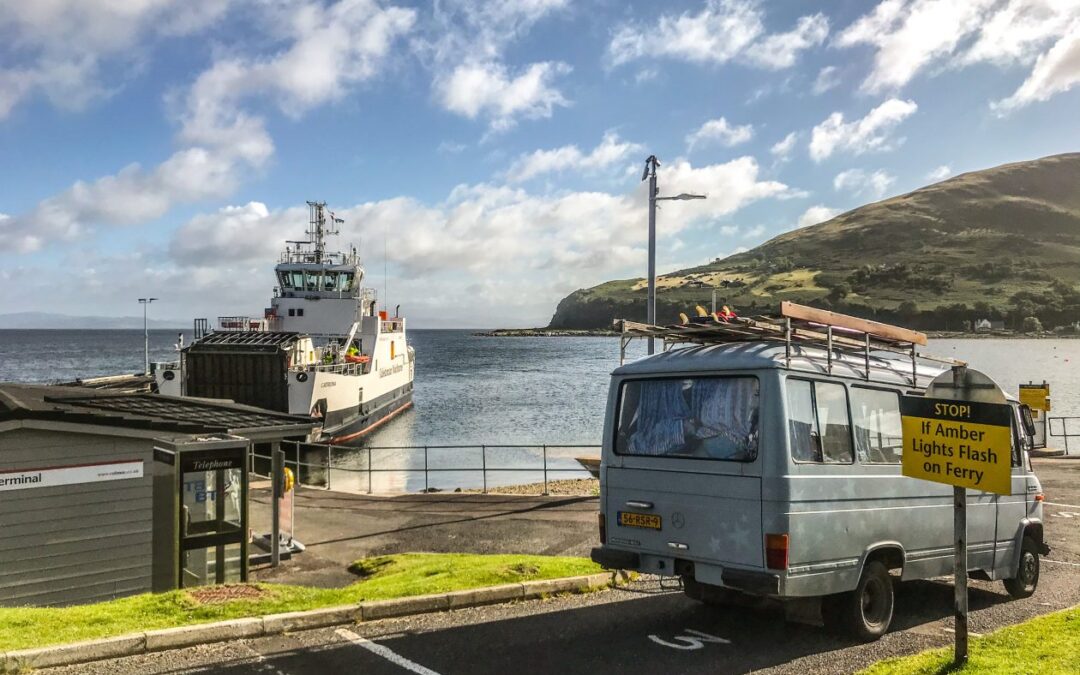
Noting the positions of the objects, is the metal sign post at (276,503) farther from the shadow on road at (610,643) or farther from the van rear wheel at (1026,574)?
the van rear wheel at (1026,574)

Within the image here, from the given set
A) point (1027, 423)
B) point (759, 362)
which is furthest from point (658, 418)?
point (1027, 423)

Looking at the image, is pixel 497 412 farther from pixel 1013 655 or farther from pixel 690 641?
pixel 1013 655

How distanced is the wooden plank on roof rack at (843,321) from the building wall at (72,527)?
27.9ft

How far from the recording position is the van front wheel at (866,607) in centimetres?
746

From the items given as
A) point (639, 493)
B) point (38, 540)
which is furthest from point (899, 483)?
point (38, 540)

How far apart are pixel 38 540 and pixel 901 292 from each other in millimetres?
210145

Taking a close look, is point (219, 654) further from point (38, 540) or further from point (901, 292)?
point (901, 292)

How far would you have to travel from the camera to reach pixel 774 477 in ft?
22.2

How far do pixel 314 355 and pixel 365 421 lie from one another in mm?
6090

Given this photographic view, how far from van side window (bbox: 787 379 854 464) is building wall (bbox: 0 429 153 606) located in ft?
27.6

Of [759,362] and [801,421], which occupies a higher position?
[759,362]

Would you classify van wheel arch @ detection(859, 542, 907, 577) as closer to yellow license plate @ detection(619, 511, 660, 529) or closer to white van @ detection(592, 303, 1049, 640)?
white van @ detection(592, 303, 1049, 640)

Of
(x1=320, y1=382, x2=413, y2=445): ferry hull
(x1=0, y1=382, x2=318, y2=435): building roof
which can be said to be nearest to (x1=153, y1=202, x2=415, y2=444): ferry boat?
(x1=320, y1=382, x2=413, y2=445): ferry hull

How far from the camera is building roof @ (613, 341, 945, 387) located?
23.6ft
